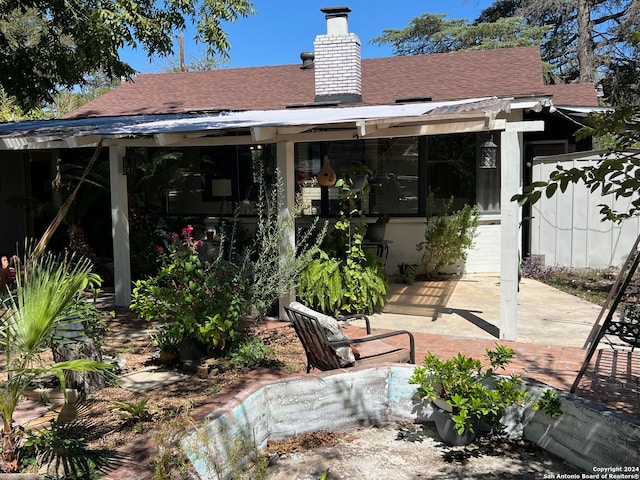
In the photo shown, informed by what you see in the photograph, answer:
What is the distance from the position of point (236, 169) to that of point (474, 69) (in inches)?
218

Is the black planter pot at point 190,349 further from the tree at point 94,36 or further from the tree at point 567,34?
the tree at point 567,34

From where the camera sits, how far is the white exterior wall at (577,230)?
33.2 feet

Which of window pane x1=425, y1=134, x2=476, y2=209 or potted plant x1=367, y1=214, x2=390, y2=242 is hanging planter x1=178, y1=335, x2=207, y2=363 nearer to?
potted plant x1=367, y1=214, x2=390, y2=242

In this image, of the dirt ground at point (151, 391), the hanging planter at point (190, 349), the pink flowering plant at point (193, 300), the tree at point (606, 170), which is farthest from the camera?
the hanging planter at point (190, 349)

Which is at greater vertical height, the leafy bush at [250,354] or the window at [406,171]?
the window at [406,171]

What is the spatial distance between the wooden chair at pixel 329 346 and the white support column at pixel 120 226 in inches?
169

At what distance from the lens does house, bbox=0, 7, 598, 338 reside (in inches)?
337

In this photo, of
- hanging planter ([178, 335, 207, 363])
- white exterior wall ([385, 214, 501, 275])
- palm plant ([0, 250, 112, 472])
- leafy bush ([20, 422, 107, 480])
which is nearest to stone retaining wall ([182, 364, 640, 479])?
leafy bush ([20, 422, 107, 480])

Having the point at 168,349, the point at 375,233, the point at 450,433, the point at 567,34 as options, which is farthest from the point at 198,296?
the point at 567,34

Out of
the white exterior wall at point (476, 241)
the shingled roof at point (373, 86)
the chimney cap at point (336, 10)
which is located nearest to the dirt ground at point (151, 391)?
the white exterior wall at point (476, 241)

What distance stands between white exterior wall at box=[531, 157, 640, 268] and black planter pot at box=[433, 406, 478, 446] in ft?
23.1

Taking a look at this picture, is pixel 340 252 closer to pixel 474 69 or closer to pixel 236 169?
pixel 236 169

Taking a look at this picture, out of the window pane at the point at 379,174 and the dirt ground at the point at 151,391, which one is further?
the window pane at the point at 379,174

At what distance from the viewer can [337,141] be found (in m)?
11.1
